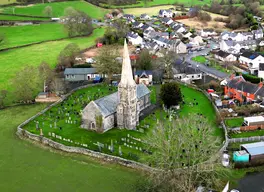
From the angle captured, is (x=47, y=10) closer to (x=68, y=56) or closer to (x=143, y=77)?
(x=68, y=56)

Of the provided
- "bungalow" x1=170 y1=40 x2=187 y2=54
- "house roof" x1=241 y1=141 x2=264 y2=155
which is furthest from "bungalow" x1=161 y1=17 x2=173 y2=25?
"house roof" x1=241 y1=141 x2=264 y2=155

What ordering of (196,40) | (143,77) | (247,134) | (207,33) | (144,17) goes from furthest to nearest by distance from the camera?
(144,17) < (207,33) < (196,40) < (143,77) < (247,134)

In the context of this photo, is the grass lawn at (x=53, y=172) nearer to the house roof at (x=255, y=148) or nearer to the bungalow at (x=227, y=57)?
the house roof at (x=255, y=148)

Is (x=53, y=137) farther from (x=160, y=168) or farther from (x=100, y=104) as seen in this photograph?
(x=160, y=168)

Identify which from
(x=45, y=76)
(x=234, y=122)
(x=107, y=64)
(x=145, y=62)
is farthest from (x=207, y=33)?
(x=234, y=122)

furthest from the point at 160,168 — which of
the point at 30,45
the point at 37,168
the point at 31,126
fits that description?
the point at 30,45

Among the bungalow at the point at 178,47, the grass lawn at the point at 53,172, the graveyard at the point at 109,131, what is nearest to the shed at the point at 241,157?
the graveyard at the point at 109,131

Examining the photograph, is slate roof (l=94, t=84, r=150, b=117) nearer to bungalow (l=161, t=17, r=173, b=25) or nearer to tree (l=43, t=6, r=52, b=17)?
bungalow (l=161, t=17, r=173, b=25)
